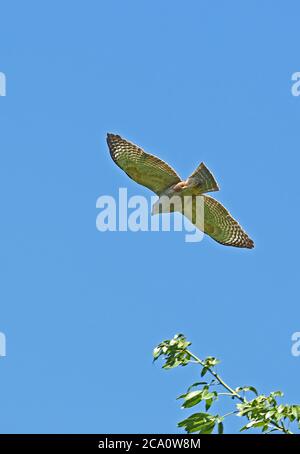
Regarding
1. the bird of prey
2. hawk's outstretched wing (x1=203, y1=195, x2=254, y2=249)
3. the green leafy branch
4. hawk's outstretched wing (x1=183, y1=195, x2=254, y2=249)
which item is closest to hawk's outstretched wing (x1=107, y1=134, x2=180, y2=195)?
the bird of prey

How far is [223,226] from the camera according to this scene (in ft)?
37.2

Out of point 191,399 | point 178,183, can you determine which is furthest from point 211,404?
point 178,183

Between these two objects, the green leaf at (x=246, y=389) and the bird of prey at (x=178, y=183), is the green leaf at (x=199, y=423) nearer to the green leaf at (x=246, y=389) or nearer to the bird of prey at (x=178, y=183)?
the green leaf at (x=246, y=389)

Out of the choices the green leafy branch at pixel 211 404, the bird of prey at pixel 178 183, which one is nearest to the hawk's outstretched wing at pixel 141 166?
the bird of prey at pixel 178 183

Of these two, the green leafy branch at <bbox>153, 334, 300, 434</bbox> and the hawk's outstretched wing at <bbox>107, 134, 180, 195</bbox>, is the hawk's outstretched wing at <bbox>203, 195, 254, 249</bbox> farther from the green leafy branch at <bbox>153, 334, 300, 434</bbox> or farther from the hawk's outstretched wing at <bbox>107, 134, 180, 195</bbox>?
the green leafy branch at <bbox>153, 334, 300, 434</bbox>

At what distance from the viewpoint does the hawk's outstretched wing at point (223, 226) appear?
11188mm

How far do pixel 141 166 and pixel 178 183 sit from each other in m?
0.60

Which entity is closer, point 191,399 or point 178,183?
point 191,399

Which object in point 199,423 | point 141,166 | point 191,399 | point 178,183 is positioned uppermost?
point 141,166

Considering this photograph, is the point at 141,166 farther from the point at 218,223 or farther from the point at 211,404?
the point at 211,404
